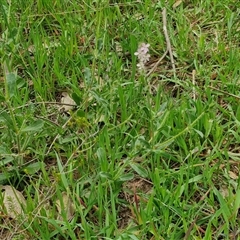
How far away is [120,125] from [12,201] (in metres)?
0.45

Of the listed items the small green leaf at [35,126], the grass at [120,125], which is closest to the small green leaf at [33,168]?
the grass at [120,125]

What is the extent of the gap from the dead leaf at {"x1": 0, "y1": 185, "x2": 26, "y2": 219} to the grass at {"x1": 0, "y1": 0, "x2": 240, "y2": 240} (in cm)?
2

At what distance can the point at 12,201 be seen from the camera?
1.70 m

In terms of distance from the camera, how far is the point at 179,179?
5.68 feet

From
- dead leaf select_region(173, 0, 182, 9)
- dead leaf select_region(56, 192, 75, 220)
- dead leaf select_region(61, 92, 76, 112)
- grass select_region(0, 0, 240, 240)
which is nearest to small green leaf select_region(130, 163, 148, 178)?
A: grass select_region(0, 0, 240, 240)

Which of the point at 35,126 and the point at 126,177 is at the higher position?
the point at 35,126

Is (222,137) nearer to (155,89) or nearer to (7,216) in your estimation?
(155,89)

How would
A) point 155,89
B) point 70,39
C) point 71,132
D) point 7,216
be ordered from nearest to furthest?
point 7,216 < point 71,132 < point 155,89 < point 70,39

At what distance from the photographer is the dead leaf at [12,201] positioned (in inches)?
66.8

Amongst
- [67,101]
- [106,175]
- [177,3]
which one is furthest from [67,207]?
[177,3]

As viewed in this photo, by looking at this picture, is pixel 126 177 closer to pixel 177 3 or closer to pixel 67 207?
pixel 67 207

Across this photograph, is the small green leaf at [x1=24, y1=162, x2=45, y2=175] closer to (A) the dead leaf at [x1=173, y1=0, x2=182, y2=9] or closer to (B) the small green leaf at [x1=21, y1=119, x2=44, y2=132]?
(B) the small green leaf at [x1=21, y1=119, x2=44, y2=132]

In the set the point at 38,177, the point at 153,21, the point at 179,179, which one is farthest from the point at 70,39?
the point at 179,179

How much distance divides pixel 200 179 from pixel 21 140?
62cm
